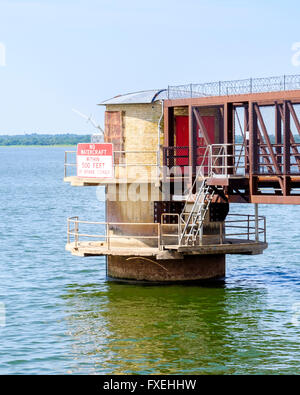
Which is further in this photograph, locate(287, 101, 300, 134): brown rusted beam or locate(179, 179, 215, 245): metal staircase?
locate(179, 179, 215, 245): metal staircase

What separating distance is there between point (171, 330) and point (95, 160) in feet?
32.0

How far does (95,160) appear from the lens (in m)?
40.1

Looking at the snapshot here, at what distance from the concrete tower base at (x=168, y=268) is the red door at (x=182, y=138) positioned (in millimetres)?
4428

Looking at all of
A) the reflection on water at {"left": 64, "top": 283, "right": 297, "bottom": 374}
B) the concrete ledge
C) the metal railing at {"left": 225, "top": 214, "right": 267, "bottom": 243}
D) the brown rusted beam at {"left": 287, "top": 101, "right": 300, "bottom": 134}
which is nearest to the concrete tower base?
the reflection on water at {"left": 64, "top": 283, "right": 297, "bottom": 374}

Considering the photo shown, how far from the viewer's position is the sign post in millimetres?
39688

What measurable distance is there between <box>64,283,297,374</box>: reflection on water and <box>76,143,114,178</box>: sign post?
17.6 ft

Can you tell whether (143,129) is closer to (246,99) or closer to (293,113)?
(246,99)

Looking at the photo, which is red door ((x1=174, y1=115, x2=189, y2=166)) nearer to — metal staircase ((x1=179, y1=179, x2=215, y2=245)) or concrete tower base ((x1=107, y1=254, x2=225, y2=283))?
metal staircase ((x1=179, y1=179, x2=215, y2=245))

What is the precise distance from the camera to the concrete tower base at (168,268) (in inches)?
1576

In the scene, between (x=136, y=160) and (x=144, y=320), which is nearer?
(x=144, y=320)

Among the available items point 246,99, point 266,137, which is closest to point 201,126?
point 246,99

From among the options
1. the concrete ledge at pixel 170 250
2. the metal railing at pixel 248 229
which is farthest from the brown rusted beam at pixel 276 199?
the concrete ledge at pixel 170 250

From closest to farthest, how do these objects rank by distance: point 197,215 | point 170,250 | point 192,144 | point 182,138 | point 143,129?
point 170,250
point 197,215
point 192,144
point 143,129
point 182,138
